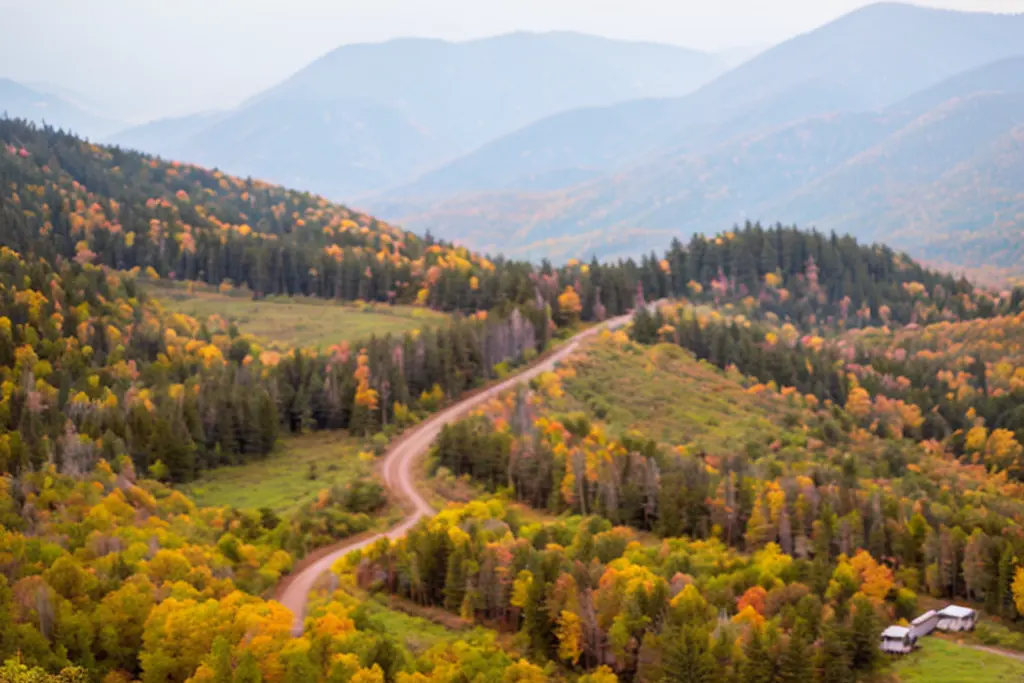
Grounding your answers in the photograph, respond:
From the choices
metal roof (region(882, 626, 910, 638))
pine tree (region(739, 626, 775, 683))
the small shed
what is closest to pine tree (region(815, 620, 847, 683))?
pine tree (region(739, 626, 775, 683))

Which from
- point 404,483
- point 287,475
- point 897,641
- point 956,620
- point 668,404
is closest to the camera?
point 897,641

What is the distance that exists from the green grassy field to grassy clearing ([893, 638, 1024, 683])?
69.6 m

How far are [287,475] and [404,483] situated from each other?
671 inches

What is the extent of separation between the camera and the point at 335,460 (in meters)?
148

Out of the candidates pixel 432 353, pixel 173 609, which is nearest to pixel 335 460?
pixel 432 353

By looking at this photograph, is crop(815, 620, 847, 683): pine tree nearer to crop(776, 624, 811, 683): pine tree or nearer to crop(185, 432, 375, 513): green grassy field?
crop(776, 624, 811, 683): pine tree

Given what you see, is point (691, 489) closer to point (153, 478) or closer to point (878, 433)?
point (153, 478)

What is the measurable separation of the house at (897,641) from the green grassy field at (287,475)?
66844 mm

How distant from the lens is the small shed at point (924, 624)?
9206 centimetres

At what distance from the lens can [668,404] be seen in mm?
179250

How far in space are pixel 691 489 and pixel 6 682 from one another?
274ft

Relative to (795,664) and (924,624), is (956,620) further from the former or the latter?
(795,664)

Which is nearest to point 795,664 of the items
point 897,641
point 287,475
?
point 897,641

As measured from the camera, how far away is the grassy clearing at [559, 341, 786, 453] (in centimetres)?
16550
